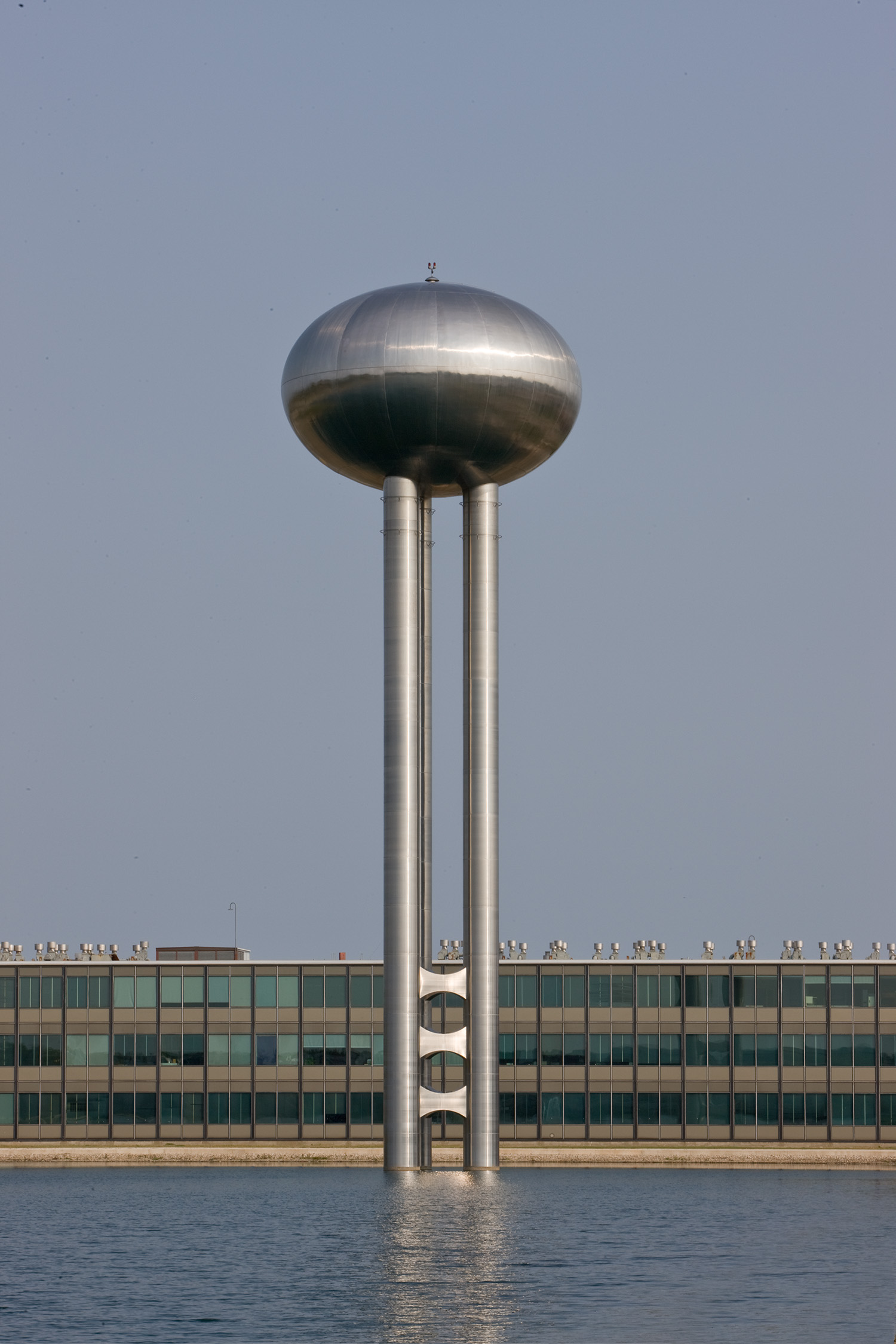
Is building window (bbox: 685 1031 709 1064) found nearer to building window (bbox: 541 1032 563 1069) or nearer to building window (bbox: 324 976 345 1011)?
building window (bbox: 541 1032 563 1069)

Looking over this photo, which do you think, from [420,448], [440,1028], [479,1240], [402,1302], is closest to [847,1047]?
[440,1028]

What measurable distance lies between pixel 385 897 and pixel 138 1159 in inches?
1347

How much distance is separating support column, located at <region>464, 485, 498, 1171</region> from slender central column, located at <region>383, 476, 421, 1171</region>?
2.37 metres

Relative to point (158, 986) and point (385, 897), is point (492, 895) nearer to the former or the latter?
point (385, 897)

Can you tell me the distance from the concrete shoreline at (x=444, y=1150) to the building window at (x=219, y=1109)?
3251 mm

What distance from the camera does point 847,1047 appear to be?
12156 centimetres

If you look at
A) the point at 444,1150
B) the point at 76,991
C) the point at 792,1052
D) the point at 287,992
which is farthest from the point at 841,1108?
the point at 76,991

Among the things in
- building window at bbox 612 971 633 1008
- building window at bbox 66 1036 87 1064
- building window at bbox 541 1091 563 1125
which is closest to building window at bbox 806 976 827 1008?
building window at bbox 612 971 633 1008

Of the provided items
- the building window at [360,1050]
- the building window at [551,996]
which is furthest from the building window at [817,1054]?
the building window at [360,1050]

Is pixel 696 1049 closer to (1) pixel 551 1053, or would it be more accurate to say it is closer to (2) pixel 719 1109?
(2) pixel 719 1109

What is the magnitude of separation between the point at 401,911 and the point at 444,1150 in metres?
25.3

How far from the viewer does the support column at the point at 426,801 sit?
92562mm

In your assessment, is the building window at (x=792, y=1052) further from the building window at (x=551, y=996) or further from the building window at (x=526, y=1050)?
the building window at (x=526, y=1050)

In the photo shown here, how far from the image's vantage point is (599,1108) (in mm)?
121688
